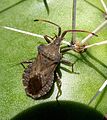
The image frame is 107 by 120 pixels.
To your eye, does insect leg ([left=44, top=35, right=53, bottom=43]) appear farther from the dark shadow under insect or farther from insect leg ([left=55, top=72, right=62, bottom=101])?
insect leg ([left=55, top=72, right=62, bottom=101])

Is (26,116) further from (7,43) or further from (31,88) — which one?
(7,43)

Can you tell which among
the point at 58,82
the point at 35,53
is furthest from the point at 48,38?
the point at 58,82

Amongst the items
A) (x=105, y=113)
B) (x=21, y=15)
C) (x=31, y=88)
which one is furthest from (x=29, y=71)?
(x=105, y=113)

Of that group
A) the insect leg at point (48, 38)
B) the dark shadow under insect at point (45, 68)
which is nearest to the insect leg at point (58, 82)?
the dark shadow under insect at point (45, 68)

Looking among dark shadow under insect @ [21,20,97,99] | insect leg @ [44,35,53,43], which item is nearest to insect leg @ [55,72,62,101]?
dark shadow under insect @ [21,20,97,99]

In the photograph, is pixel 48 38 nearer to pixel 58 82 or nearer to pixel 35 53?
pixel 35 53

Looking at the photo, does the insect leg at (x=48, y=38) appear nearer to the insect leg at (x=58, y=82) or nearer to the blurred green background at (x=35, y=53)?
the blurred green background at (x=35, y=53)

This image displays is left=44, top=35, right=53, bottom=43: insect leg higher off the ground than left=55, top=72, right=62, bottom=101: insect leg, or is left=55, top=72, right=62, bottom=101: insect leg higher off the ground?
left=44, top=35, right=53, bottom=43: insect leg
